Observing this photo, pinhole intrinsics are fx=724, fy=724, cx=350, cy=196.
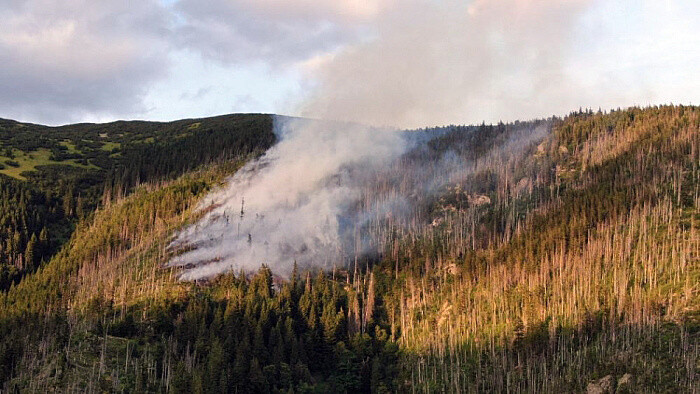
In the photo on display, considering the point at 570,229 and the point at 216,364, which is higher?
the point at 570,229

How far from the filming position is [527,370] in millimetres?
142125

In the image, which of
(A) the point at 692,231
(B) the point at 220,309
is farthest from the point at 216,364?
(A) the point at 692,231

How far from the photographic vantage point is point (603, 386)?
12425 cm

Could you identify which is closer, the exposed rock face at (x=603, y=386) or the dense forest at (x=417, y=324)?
the exposed rock face at (x=603, y=386)

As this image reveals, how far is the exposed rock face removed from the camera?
12294cm

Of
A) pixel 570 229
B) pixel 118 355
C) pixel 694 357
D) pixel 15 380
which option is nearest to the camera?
pixel 694 357

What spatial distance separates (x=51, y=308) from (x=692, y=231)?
156 meters

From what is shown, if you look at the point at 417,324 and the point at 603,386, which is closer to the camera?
the point at 603,386

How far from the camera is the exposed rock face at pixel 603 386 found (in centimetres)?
12294

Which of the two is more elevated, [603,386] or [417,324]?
[417,324]

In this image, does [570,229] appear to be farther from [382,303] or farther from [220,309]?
[220,309]

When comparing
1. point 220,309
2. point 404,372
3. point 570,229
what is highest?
point 570,229

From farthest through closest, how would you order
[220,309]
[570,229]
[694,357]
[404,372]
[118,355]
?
[570,229]
[220,309]
[404,372]
[118,355]
[694,357]

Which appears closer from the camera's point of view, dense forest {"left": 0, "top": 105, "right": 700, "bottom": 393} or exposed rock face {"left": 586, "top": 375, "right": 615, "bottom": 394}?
exposed rock face {"left": 586, "top": 375, "right": 615, "bottom": 394}
